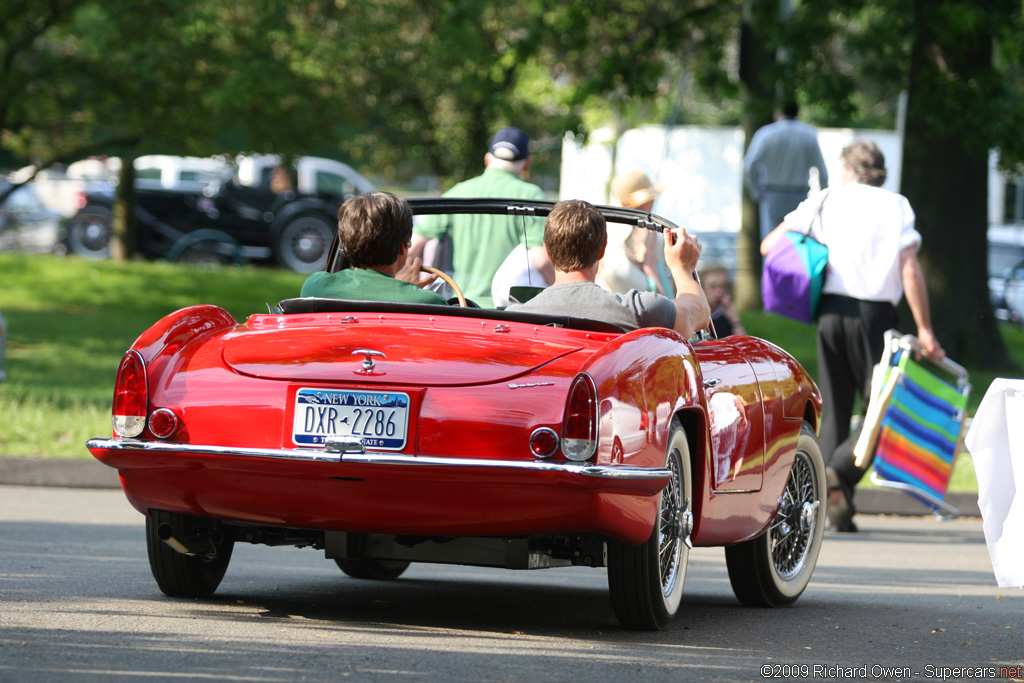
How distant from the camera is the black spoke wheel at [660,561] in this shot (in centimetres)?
523

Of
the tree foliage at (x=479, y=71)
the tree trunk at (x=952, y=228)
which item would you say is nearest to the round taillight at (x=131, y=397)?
the tree foliage at (x=479, y=71)

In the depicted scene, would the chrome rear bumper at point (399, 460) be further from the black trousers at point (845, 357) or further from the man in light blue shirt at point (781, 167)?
the man in light blue shirt at point (781, 167)

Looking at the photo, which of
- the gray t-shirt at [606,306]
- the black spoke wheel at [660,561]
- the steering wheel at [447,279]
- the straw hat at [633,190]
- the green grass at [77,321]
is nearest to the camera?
the black spoke wheel at [660,561]

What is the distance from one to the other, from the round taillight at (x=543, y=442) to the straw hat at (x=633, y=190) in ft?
9.95

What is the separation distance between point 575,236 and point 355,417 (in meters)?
1.29

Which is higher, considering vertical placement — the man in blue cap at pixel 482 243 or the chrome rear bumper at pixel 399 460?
the man in blue cap at pixel 482 243

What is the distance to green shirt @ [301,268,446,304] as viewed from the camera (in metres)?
5.63

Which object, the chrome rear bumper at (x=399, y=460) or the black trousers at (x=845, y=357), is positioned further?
the black trousers at (x=845, y=357)

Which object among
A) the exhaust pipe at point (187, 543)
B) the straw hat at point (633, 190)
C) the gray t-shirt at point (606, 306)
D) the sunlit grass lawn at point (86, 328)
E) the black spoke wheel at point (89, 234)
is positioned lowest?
the sunlit grass lawn at point (86, 328)

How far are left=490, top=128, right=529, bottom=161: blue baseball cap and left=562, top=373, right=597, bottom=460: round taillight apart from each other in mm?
4419

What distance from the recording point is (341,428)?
4.84 metres

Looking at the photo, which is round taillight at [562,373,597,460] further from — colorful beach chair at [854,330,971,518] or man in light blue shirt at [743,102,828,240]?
man in light blue shirt at [743,102,828,240]

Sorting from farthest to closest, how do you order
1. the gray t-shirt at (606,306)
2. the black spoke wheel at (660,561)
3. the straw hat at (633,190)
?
the straw hat at (633,190)
the gray t-shirt at (606,306)
the black spoke wheel at (660,561)

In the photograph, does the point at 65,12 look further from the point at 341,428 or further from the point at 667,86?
the point at 667,86
